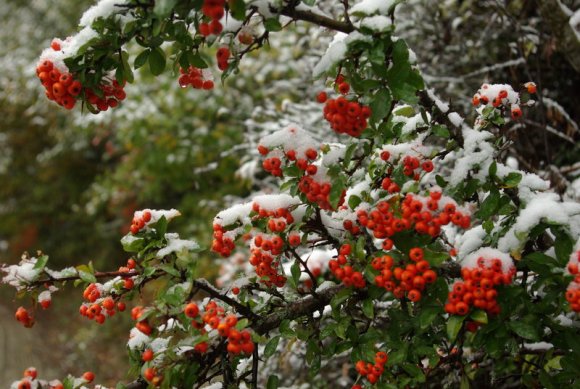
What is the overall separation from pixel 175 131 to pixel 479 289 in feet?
18.7

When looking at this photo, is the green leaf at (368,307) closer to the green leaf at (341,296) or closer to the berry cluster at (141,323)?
the green leaf at (341,296)

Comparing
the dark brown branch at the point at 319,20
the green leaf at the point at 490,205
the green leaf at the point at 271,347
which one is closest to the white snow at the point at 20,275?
the green leaf at the point at 271,347

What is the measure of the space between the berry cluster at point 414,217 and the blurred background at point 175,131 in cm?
60

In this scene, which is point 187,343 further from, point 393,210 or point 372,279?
point 393,210

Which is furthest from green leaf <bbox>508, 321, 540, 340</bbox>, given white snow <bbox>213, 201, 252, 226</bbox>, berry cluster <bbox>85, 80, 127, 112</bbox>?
berry cluster <bbox>85, 80, 127, 112</bbox>

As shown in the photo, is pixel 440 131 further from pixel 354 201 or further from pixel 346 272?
pixel 346 272

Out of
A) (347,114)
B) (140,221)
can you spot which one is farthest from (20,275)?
(347,114)

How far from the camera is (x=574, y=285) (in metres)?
1.52

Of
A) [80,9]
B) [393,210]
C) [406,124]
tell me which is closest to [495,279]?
[393,210]

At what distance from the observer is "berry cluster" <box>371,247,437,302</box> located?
1590mm

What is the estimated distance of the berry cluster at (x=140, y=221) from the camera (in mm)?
1873

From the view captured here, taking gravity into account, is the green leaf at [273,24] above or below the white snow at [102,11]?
below

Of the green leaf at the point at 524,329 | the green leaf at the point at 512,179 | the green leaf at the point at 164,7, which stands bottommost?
the green leaf at the point at 524,329

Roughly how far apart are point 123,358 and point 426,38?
616cm
